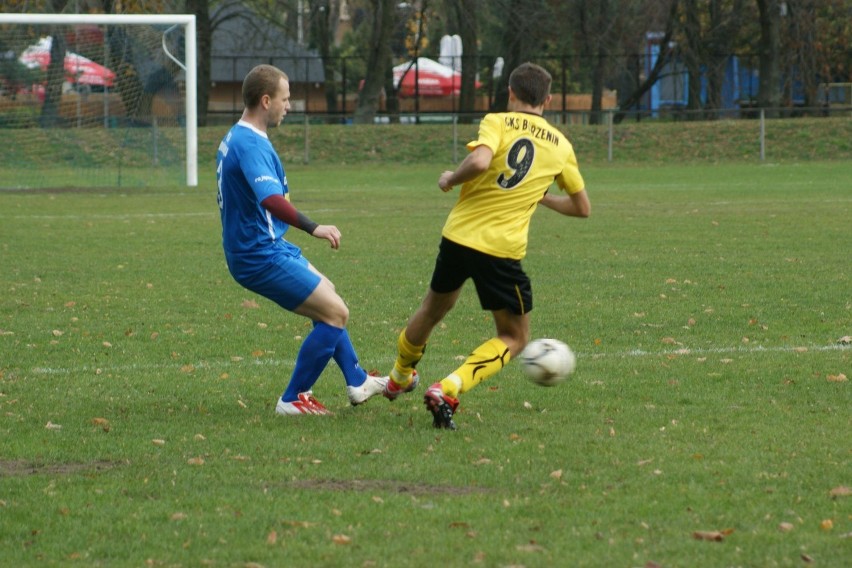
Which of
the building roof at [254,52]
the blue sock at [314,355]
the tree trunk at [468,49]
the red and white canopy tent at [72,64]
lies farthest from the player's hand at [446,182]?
the building roof at [254,52]

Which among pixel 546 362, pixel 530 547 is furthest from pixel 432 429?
pixel 530 547

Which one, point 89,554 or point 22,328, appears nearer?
point 89,554

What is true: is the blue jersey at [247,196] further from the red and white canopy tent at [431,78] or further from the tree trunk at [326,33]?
the red and white canopy tent at [431,78]

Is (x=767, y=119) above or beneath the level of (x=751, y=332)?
above

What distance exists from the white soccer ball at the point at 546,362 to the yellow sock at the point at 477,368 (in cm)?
11

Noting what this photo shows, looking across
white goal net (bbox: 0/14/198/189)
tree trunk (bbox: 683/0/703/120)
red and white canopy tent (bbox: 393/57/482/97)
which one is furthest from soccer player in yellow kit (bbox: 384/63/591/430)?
red and white canopy tent (bbox: 393/57/482/97)

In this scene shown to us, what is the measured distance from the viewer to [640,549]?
14.5ft

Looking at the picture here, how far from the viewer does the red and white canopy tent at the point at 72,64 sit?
25.1m

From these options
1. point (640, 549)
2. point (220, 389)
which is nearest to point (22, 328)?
point (220, 389)

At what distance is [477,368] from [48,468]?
203cm

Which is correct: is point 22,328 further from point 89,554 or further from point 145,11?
point 145,11

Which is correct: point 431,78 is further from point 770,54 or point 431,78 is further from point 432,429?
point 432,429

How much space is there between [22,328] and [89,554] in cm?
556

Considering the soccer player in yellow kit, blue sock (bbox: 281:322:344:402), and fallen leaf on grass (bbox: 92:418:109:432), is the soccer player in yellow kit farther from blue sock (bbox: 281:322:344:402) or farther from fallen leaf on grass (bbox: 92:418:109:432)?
fallen leaf on grass (bbox: 92:418:109:432)
